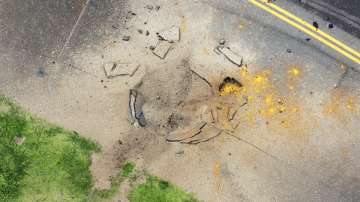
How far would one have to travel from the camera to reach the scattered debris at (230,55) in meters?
7.24

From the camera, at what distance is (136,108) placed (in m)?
7.14

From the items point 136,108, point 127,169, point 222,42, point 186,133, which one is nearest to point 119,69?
point 136,108

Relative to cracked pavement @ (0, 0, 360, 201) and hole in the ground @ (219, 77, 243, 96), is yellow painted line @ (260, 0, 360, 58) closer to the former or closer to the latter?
cracked pavement @ (0, 0, 360, 201)

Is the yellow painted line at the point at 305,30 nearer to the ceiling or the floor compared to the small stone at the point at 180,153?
nearer to the ceiling

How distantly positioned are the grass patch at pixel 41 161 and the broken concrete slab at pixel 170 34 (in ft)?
6.75

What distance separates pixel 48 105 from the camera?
23.4 ft

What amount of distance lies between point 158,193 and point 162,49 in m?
2.29

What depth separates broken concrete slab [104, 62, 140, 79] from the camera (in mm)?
7199

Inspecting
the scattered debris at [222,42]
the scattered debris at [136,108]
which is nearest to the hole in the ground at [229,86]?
the scattered debris at [222,42]

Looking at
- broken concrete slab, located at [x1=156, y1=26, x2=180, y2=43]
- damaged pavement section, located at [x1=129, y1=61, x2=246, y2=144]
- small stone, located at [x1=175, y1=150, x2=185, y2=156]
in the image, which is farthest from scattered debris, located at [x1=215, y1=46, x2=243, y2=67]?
small stone, located at [x1=175, y1=150, x2=185, y2=156]

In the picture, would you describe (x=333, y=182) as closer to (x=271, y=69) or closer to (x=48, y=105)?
(x=271, y=69)

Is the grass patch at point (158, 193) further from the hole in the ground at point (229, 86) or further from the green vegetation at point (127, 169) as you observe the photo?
the hole in the ground at point (229, 86)

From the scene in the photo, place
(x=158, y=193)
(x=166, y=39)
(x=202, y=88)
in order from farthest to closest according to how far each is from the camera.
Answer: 1. (x=166, y=39)
2. (x=202, y=88)
3. (x=158, y=193)

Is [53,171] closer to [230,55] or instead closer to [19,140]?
[19,140]
